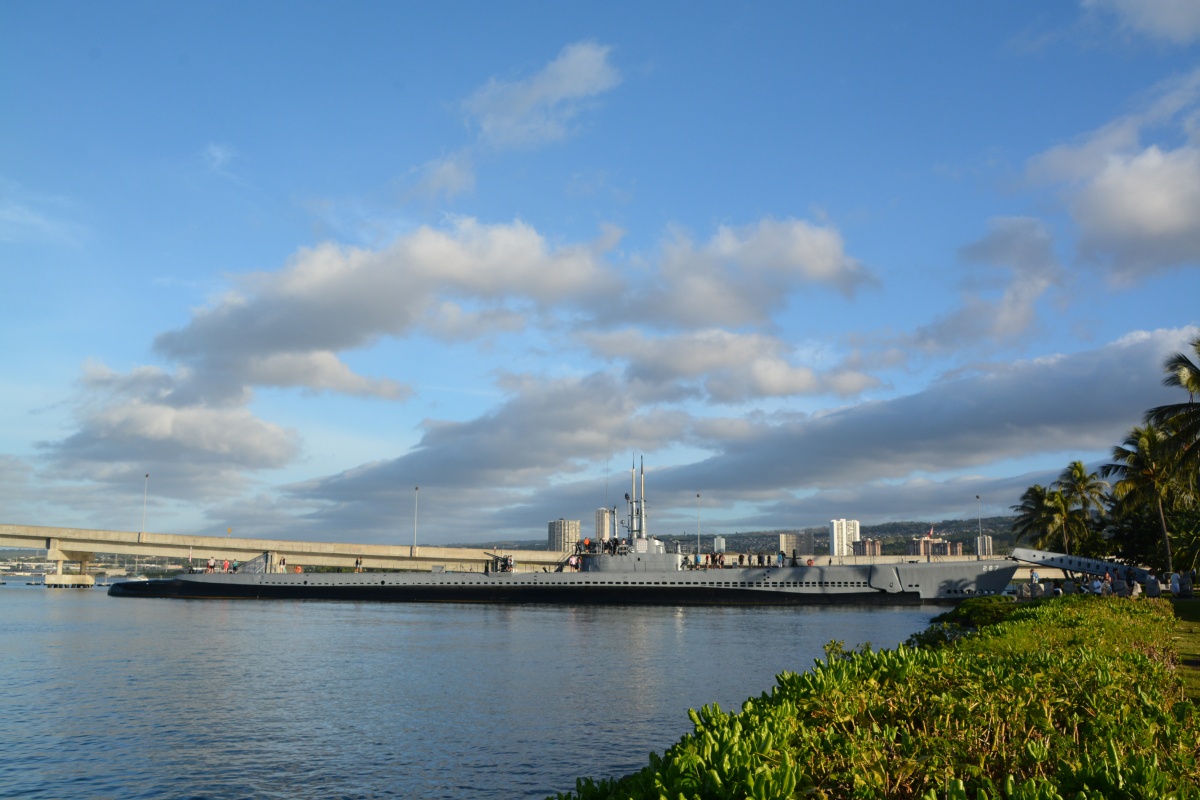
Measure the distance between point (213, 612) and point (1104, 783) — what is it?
68578 mm

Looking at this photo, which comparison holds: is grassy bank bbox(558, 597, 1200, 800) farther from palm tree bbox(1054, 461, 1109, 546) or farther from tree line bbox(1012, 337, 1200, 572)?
palm tree bbox(1054, 461, 1109, 546)

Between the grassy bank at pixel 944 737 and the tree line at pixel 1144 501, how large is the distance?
40.0 m

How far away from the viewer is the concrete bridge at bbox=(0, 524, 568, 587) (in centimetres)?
Answer: 11700

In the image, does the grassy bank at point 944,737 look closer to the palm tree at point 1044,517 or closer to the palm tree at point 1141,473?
the palm tree at point 1141,473

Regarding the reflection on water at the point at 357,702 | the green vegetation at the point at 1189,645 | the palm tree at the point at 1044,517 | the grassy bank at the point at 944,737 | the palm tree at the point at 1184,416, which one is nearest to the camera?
the grassy bank at the point at 944,737

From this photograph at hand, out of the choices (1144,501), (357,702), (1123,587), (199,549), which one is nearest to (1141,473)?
(1144,501)

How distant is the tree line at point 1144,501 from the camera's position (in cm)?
4609

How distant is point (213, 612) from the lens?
6506cm

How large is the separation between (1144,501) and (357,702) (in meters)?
65.3

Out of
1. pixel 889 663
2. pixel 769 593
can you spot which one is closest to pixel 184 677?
pixel 889 663

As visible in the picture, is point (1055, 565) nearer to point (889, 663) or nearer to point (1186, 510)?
point (1186, 510)

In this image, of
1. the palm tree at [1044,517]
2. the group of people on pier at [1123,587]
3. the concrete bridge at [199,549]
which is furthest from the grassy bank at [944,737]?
the concrete bridge at [199,549]

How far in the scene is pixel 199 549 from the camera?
4862 inches

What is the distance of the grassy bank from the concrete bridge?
10166cm
